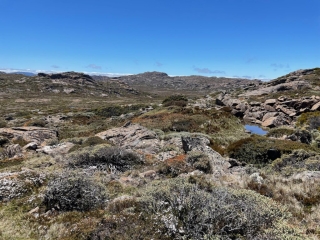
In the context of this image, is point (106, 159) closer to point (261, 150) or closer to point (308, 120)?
point (261, 150)

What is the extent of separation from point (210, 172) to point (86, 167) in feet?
19.8

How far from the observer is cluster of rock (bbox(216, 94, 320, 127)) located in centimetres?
2955

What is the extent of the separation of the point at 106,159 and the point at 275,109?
3079cm

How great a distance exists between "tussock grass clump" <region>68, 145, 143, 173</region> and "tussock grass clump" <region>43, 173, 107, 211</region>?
3699mm

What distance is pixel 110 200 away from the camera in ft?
25.5

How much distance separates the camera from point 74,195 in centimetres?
775

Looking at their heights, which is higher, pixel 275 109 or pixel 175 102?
pixel 275 109

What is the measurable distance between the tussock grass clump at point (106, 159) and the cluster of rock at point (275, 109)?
2119cm

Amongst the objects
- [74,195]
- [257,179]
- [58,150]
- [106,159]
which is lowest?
[58,150]

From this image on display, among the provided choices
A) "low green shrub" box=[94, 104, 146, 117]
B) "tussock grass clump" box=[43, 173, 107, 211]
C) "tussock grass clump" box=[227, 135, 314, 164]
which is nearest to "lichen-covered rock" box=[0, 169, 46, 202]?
→ "tussock grass clump" box=[43, 173, 107, 211]

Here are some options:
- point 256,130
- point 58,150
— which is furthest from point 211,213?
point 256,130

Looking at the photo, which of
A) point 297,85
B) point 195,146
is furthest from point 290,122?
point 297,85

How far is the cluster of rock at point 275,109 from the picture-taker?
29.6 m

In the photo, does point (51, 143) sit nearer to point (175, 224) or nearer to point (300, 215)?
point (175, 224)
